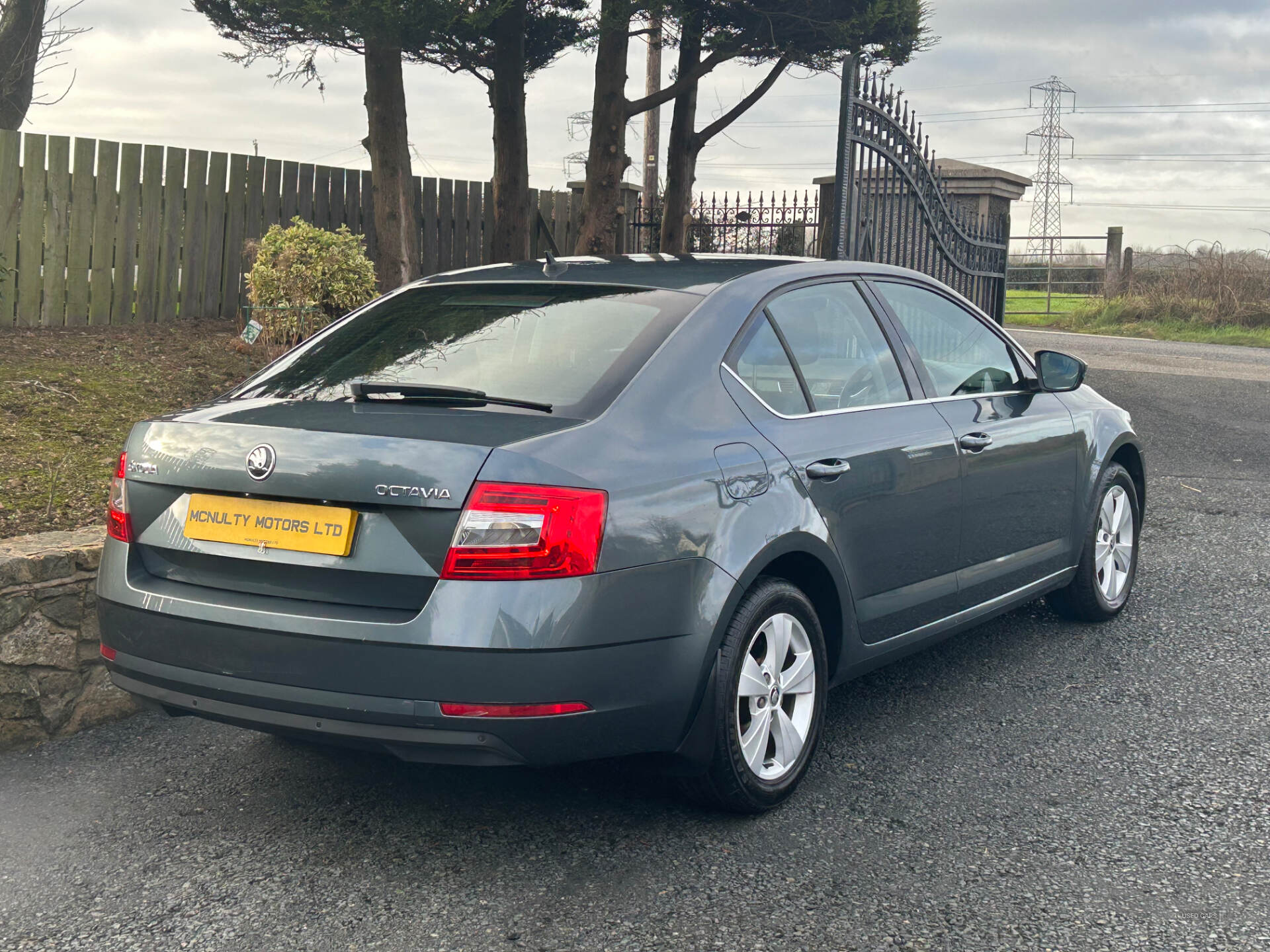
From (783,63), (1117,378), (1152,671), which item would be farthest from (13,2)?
(1152,671)

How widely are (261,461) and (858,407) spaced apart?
1949mm

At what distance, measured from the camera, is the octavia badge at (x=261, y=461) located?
3256mm

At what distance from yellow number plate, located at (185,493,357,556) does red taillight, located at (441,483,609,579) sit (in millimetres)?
310

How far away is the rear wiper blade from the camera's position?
3.43 m

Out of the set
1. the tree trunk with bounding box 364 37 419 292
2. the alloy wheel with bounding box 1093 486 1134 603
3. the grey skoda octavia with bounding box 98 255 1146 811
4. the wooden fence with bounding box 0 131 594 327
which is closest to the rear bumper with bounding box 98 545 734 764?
the grey skoda octavia with bounding box 98 255 1146 811

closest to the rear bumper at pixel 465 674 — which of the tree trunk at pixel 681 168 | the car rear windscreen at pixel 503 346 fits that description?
the car rear windscreen at pixel 503 346

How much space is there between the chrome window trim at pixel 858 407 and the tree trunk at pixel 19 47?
13.3m

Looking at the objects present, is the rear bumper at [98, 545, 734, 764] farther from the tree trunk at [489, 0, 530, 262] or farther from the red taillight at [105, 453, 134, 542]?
the tree trunk at [489, 0, 530, 262]

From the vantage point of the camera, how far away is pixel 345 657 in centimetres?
312

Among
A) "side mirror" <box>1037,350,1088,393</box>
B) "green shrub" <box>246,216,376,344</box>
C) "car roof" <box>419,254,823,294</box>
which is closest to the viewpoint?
"car roof" <box>419,254,823,294</box>

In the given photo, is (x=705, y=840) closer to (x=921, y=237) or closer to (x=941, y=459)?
(x=941, y=459)

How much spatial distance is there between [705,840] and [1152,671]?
244 centimetres

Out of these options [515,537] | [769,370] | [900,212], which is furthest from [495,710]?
[900,212]

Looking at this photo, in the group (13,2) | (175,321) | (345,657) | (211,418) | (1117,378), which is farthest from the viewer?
(1117,378)
